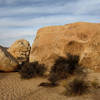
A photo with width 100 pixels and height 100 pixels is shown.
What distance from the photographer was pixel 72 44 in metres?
9.35

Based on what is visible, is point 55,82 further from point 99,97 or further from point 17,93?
point 99,97

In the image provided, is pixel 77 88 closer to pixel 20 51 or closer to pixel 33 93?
pixel 33 93

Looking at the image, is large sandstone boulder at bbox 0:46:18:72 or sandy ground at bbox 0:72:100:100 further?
large sandstone boulder at bbox 0:46:18:72

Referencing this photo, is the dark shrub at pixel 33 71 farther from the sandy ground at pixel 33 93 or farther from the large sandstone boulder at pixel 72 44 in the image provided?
the sandy ground at pixel 33 93

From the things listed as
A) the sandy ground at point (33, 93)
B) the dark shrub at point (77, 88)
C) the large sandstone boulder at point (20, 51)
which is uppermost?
the large sandstone boulder at point (20, 51)

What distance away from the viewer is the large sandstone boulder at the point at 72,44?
29.5 feet

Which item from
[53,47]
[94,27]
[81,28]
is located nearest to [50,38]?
[53,47]

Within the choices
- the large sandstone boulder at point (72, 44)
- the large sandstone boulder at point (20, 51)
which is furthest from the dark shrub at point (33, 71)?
the large sandstone boulder at point (20, 51)

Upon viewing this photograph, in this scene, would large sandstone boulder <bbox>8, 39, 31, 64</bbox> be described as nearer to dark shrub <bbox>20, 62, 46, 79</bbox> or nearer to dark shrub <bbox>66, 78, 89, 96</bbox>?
dark shrub <bbox>20, 62, 46, 79</bbox>

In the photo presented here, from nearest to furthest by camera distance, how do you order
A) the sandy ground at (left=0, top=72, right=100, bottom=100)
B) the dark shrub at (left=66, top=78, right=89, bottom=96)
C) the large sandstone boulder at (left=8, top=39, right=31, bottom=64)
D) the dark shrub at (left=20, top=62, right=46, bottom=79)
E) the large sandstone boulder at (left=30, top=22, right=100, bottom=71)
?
the sandy ground at (left=0, top=72, right=100, bottom=100) → the dark shrub at (left=66, top=78, right=89, bottom=96) → the large sandstone boulder at (left=30, top=22, right=100, bottom=71) → the dark shrub at (left=20, top=62, right=46, bottom=79) → the large sandstone boulder at (left=8, top=39, right=31, bottom=64)

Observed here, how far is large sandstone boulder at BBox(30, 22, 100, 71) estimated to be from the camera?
9.00 m

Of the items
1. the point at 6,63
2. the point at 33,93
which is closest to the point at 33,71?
the point at 6,63

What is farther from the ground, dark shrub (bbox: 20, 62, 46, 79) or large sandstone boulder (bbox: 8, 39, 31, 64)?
large sandstone boulder (bbox: 8, 39, 31, 64)

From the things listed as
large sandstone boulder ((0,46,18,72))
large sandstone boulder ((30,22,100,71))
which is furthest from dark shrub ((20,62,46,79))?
large sandstone boulder ((0,46,18,72))
